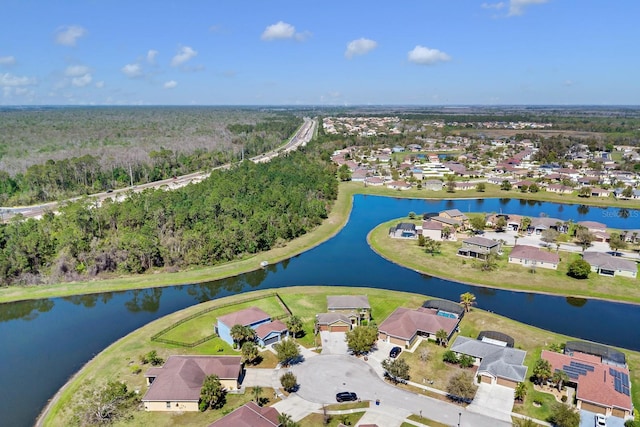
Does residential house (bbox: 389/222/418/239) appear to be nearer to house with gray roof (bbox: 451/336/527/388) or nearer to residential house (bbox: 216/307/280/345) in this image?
house with gray roof (bbox: 451/336/527/388)

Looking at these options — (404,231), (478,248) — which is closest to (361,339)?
(478,248)

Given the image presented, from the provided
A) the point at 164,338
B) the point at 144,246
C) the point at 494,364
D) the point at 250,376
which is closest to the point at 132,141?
the point at 144,246

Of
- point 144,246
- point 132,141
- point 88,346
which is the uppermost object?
point 132,141

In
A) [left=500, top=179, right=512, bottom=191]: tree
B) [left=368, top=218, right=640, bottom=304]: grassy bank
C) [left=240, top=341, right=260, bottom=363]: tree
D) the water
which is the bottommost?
the water

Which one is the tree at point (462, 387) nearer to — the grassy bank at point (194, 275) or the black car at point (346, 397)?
the black car at point (346, 397)

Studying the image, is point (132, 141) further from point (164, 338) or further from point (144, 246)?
point (164, 338)

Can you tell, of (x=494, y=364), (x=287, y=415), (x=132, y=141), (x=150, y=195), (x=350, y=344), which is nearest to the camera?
(x=287, y=415)

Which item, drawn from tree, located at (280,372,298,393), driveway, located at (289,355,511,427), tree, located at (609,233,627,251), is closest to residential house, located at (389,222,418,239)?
tree, located at (609,233,627,251)
